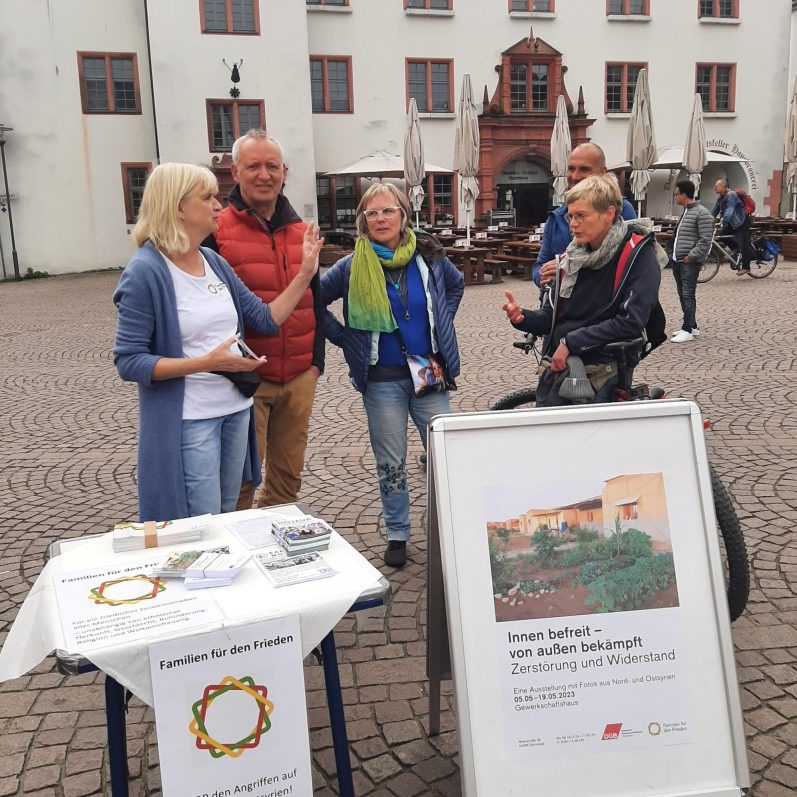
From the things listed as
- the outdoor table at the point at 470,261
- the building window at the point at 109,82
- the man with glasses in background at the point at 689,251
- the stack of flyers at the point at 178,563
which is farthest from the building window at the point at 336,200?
the stack of flyers at the point at 178,563

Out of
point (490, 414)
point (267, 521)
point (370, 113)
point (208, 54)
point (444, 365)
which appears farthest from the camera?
point (370, 113)

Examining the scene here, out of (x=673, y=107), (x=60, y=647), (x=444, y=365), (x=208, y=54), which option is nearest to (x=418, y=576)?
(x=444, y=365)

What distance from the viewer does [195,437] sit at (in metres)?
3.12

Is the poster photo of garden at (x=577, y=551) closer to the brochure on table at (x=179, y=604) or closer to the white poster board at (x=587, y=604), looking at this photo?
the white poster board at (x=587, y=604)

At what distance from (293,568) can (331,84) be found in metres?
27.3

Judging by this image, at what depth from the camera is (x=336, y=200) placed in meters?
27.9

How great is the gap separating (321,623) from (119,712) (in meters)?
0.57

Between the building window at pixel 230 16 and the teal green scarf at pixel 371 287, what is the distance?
79.5 feet

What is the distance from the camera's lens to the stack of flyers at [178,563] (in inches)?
87.4

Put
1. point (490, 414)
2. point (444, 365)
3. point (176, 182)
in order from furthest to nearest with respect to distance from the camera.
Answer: point (444, 365) → point (176, 182) → point (490, 414)

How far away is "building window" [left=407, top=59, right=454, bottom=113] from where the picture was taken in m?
27.9

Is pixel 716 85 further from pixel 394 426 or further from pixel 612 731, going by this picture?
pixel 612 731

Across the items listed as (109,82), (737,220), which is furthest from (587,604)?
(109,82)

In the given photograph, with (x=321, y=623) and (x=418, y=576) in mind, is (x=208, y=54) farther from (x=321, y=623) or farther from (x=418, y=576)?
(x=321, y=623)
